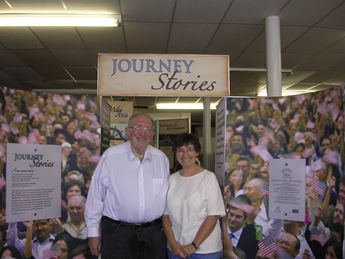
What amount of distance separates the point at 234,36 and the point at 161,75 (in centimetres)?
229

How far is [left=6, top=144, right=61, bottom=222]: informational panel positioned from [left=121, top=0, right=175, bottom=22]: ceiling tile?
192cm

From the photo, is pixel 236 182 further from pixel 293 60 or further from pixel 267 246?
pixel 293 60

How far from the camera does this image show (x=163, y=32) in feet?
16.3

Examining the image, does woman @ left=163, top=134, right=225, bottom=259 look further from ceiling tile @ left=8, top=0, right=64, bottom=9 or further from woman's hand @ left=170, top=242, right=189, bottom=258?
ceiling tile @ left=8, top=0, right=64, bottom=9

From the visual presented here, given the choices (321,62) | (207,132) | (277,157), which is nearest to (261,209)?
(277,157)

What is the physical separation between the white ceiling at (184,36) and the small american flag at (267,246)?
2475mm

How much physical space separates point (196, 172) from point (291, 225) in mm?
996

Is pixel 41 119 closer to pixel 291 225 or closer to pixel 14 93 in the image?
pixel 14 93

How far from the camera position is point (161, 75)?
3168 millimetres

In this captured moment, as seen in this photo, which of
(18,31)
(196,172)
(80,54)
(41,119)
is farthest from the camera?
(80,54)

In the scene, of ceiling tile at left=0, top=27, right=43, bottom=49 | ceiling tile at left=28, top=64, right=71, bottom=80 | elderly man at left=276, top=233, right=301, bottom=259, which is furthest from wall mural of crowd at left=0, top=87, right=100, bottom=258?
ceiling tile at left=28, top=64, right=71, bottom=80

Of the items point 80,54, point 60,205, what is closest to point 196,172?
point 60,205

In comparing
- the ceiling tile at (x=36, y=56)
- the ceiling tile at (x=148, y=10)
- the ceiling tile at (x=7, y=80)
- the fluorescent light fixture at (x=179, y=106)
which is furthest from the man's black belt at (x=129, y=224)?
the fluorescent light fixture at (x=179, y=106)

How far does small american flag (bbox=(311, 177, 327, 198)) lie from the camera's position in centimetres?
287
